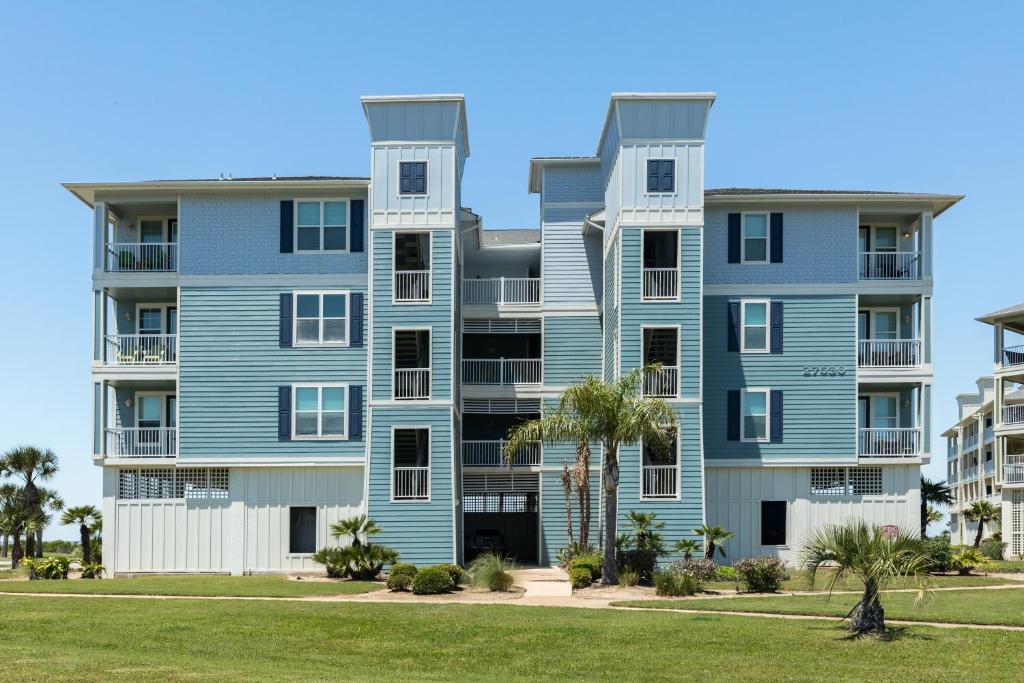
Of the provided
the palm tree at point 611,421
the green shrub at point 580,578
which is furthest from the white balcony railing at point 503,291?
A: the green shrub at point 580,578

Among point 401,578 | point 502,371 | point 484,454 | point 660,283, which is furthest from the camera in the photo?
point 484,454

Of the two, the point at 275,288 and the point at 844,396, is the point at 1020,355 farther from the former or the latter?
the point at 275,288

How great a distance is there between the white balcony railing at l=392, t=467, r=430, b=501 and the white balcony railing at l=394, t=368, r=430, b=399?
2175 millimetres

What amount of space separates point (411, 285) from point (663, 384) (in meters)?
7.99

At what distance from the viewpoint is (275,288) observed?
127ft

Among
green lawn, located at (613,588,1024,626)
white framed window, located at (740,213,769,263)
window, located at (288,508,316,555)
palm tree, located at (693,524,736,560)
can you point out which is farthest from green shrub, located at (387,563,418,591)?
white framed window, located at (740,213,769,263)

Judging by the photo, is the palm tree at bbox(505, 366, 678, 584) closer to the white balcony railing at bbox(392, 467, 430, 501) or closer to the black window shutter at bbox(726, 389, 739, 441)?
the white balcony railing at bbox(392, 467, 430, 501)

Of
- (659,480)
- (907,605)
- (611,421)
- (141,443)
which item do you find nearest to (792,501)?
(659,480)

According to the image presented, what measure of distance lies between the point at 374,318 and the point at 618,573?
10.7 meters

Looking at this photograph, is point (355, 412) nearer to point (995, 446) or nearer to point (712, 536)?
point (712, 536)

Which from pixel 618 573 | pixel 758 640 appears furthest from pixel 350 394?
pixel 758 640

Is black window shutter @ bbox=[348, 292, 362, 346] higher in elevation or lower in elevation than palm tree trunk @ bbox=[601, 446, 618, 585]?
higher

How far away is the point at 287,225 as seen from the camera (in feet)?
127

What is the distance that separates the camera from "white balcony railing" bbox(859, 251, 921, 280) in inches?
1563
